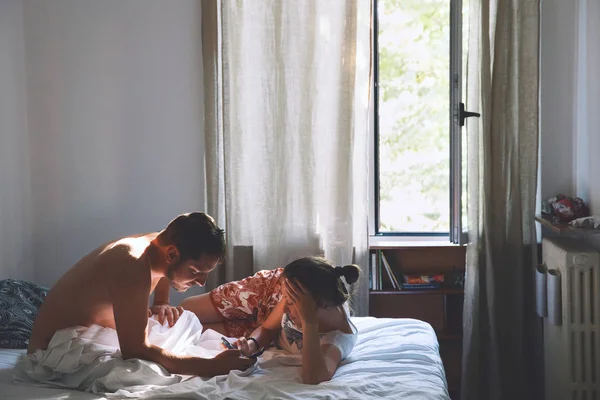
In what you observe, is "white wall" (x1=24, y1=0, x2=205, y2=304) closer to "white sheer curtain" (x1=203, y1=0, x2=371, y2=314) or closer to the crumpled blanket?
"white sheer curtain" (x1=203, y1=0, x2=371, y2=314)

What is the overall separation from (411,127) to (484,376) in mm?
1318

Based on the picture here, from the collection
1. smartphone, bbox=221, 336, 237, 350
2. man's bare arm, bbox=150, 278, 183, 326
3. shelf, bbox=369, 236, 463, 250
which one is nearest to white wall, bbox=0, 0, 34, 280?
man's bare arm, bbox=150, 278, 183, 326

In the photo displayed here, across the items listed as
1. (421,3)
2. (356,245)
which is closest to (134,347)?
(356,245)

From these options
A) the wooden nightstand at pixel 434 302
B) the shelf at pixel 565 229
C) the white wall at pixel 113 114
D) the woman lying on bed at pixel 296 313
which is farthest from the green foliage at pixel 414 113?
the woman lying on bed at pixel 296 313

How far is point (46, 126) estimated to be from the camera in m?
4.02

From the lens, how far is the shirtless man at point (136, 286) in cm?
249

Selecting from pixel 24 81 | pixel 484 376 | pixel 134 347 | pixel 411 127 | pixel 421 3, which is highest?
pixel 421 3

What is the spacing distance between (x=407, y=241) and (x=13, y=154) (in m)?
2.05

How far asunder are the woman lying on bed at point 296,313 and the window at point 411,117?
1.21m

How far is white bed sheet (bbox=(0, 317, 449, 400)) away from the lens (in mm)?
2334

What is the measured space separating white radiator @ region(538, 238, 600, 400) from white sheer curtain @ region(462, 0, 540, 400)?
1.54ft

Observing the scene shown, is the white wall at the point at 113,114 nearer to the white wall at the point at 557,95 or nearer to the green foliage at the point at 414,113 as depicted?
the green foliage at the point at 414,113

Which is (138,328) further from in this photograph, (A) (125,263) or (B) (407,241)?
(B) (407,241)

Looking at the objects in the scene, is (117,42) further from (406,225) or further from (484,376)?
(484,376)
